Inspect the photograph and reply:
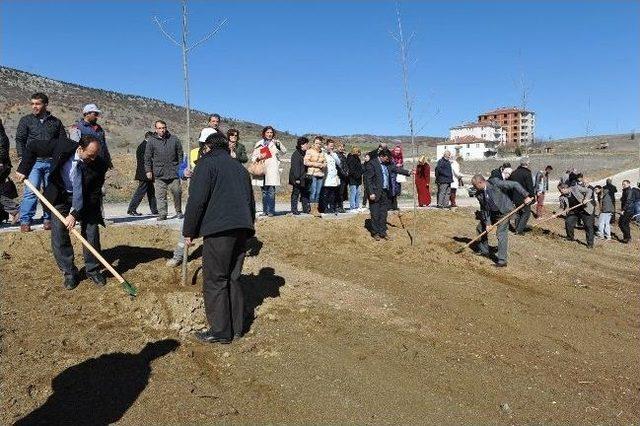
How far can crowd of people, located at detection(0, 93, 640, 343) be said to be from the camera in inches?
184

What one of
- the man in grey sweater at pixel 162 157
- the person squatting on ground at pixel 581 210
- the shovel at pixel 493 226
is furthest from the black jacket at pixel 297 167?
the person squatting on ground at pixel 581 210

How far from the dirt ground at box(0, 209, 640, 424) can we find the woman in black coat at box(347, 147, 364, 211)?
4.00 metres

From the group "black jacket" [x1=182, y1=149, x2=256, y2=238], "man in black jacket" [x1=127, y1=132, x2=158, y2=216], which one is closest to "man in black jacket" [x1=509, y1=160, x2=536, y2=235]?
"man in black jacket" [x1=127, y1=132, x2=158, y2=216]

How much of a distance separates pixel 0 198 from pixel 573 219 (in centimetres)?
1206

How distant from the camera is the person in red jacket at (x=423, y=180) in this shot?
1366 cm

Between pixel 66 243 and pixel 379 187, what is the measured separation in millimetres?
5254

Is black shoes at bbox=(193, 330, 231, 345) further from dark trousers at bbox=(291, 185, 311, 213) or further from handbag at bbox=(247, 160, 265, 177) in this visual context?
dark trousers at bbox=(291, 185, 311, 213)

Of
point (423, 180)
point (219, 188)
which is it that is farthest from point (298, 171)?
point (219, 188)

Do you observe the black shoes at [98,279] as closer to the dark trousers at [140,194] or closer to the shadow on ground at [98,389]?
the shadow on ground at [98,389]

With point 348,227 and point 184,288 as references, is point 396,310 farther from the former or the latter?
point 348,227

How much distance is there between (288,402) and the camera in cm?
401

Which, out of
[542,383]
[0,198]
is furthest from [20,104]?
[542,383]

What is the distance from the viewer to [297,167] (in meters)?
10.0

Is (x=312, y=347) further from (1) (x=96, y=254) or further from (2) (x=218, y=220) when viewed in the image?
(1) (x=96, y=254)
